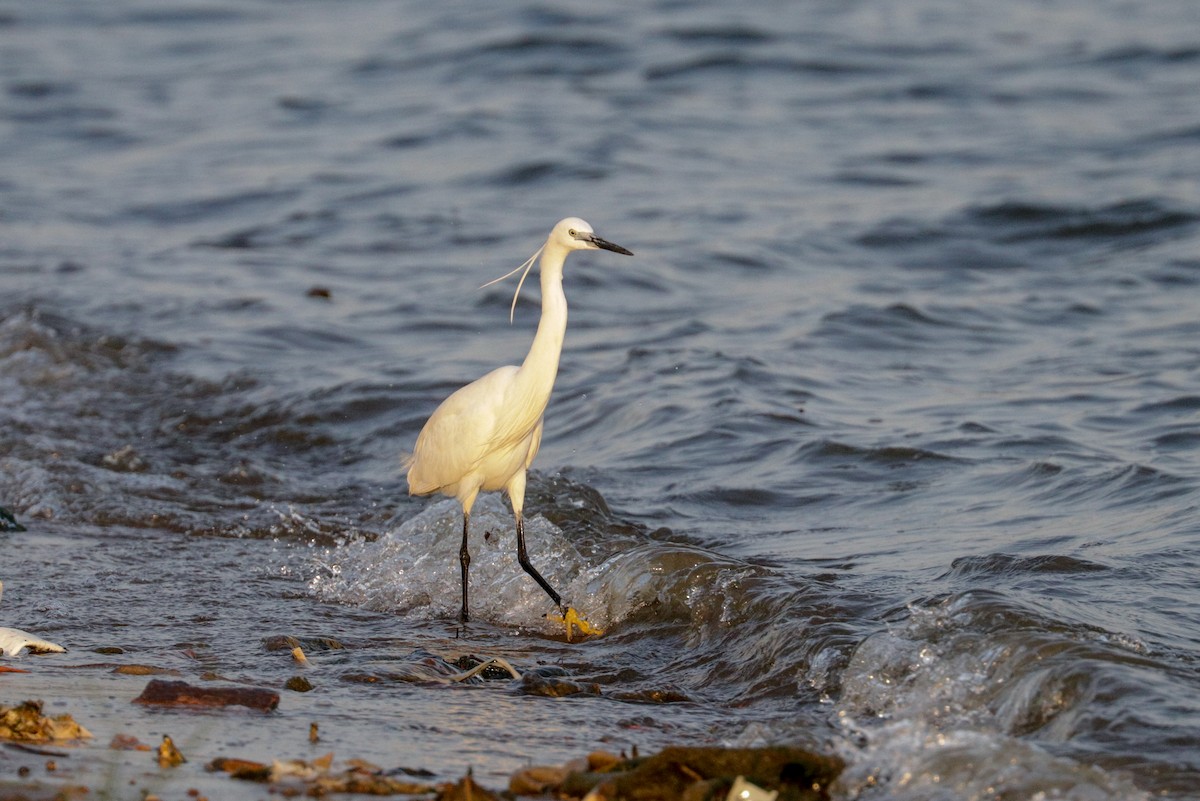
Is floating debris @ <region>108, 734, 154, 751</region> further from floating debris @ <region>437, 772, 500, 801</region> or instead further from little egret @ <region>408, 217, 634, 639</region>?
little egret @ <region>408, 217, 634, 639</region>

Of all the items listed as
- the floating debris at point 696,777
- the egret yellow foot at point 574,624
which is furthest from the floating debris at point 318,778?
the egret yellow foot at point 574,624

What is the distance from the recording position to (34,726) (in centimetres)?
322

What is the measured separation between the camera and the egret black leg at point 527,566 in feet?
16.5

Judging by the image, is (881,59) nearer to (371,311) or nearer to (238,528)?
(371,311)

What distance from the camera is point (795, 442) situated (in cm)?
675

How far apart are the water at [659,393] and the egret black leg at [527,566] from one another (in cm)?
11

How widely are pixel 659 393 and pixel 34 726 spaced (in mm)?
4680

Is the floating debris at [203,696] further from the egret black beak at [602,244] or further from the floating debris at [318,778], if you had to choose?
the egret black beak at [602,244]

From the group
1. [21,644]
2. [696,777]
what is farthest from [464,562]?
[696,777]

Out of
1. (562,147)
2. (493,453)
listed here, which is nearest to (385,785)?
(493,453)

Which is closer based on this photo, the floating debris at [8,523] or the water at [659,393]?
the water at [659,393]

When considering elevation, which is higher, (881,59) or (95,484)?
(881,59)

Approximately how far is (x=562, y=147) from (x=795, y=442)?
768 cm

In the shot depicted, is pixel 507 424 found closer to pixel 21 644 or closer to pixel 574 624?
pixel 574 624
